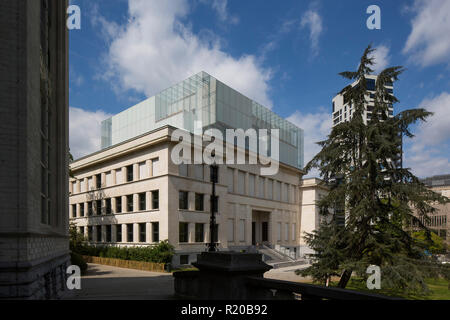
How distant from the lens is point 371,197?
53.2ft

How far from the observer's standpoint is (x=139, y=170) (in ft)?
119

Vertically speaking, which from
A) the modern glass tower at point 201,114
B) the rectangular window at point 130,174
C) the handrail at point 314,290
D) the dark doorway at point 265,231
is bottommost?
the dark doorway at point 265,231


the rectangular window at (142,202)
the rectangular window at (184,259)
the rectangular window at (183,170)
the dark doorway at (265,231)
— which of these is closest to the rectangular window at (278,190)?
the dark doorway at (265,231)

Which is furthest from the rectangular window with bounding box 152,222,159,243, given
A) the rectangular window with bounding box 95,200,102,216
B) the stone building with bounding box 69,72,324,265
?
the rectangular window with bounding box 95,200,102,216

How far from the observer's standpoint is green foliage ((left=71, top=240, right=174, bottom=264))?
30587mm

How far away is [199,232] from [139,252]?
6.59m

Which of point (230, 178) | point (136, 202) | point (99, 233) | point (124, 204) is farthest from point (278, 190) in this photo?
point (99, 233)

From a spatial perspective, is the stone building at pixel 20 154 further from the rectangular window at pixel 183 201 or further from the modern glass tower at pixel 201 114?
the modern glass tower at pixel 201 114

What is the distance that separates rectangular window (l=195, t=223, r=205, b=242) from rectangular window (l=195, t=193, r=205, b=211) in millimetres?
1719

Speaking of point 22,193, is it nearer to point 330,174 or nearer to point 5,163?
point 5,163

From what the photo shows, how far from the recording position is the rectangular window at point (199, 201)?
35.8 meters

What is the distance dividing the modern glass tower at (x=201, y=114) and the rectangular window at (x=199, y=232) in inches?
580

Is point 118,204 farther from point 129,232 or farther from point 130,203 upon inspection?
point 129,232

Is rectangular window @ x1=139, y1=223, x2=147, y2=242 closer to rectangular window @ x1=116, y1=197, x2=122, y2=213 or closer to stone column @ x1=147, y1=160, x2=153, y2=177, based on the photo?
rectangular window @ x1=116, y1=197, x2=122, y2=213
